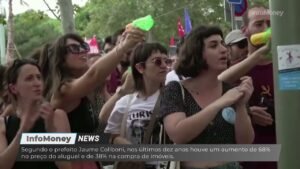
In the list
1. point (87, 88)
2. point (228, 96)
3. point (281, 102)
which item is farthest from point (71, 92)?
point (281, 102)

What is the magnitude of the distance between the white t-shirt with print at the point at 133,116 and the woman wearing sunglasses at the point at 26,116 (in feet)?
2.15

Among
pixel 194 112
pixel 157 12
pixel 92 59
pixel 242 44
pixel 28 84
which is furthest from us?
pixel 157 12

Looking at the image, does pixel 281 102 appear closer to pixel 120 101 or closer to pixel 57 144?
pixel 120 101

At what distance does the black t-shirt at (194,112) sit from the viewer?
3.13m

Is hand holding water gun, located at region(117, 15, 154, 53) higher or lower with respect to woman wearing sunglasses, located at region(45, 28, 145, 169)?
higher

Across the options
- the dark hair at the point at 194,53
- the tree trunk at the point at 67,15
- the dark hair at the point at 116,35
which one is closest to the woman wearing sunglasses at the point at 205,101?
the dark hair at the point at 194,53

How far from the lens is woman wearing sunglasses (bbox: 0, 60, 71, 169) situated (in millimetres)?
3123

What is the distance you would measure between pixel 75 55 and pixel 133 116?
2.04 feet

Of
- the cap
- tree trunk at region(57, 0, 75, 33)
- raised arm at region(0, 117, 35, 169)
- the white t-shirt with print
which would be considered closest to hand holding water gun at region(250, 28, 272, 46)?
the cap

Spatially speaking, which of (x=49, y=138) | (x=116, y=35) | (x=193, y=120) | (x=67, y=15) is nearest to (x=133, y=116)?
(x=49, y=138)

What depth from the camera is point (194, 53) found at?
10.8 feet

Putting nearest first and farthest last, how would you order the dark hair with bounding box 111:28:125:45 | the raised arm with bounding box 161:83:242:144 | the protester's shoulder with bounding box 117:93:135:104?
the raised arm with bounding box 161:83:242:144
the protester's shoulder with bounding box 117:93:135:104
the dark hair with bounding box 111:28:125:45

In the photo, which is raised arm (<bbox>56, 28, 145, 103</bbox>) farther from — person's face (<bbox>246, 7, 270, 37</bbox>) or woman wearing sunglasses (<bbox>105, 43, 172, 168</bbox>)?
person's face (<bbox>246, 7, 270, 37</bbox>)

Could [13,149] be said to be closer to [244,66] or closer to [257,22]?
[244,66]
